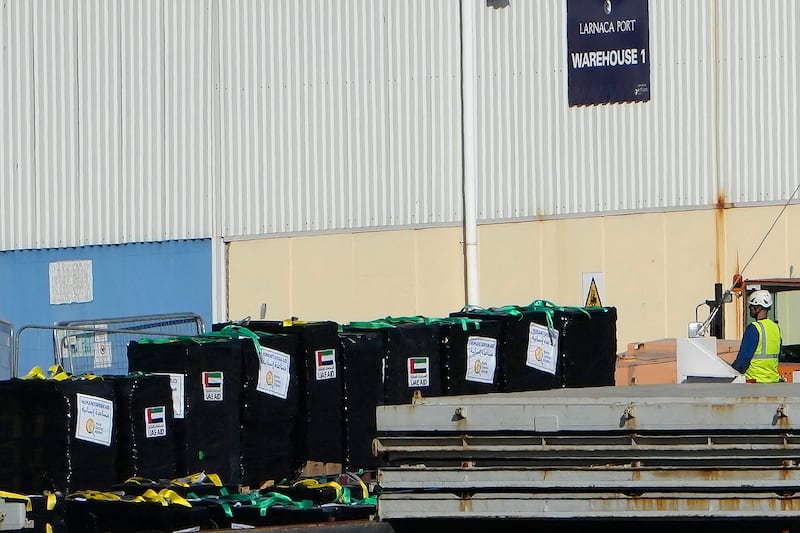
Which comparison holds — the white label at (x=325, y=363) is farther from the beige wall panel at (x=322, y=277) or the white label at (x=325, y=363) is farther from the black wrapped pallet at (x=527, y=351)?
the beige wall panel at (x=322, y=277)

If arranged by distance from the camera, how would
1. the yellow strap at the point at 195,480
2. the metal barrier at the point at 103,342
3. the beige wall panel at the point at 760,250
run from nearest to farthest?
the yellow strap at the point at 195,480 → the metal barrier at the point at 103,342 → the beige wall panel at the point at 760,250

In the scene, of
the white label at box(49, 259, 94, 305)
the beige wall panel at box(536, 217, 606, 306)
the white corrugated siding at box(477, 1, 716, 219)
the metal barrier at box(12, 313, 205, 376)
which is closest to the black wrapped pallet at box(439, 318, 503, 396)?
the metal barrier at box(12, 313, 205, 376)

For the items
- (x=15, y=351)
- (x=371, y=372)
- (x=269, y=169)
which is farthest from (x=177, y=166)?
(x=371, y=372)

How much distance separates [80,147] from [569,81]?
8.12 meters

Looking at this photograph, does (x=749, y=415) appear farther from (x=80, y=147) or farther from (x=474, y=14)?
(x=80, y=147)

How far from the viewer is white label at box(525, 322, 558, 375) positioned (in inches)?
394

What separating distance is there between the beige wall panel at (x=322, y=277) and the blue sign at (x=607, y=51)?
413 cm

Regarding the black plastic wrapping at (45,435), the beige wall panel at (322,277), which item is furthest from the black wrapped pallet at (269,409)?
the beige wall panel at (322,277)

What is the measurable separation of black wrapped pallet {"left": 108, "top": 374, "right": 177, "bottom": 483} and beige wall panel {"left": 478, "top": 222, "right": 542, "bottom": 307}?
10552 mm

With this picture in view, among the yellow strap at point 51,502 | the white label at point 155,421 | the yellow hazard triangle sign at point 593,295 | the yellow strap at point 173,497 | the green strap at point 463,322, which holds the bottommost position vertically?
the yellow strap at point 51,502

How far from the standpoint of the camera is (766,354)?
468 inches

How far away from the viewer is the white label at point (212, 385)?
360 inches

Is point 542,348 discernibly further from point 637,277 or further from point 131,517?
point 637,277

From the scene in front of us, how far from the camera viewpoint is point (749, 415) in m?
5.66
